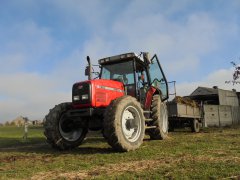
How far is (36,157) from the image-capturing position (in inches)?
321

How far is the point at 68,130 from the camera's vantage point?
9.87m

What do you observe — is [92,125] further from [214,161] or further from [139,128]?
[214,161]

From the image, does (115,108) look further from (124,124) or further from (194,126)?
(194,126)

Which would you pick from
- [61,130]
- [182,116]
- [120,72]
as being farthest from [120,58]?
[182,116]

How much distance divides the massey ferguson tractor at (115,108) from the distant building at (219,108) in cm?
839

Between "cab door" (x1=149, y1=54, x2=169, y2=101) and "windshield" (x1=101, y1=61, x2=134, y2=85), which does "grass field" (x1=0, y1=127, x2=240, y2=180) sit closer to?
"windshield" (x1=101, y1=61, x2=134, y2=85)

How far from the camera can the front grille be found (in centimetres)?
889

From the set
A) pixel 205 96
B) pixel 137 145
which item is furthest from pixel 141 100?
pixel 205 96

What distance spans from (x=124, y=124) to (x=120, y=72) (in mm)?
2435

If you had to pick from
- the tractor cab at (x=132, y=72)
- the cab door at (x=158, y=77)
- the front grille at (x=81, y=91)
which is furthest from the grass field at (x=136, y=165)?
the cab door at (x=158, y=77)

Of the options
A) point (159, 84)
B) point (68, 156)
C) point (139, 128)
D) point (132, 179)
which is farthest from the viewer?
point (159, 84)

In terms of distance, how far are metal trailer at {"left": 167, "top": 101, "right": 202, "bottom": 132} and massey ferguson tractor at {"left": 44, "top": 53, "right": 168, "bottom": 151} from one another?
121 inches

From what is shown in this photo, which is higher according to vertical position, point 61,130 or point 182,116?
point 182,116

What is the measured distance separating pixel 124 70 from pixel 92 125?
89.9 inches
